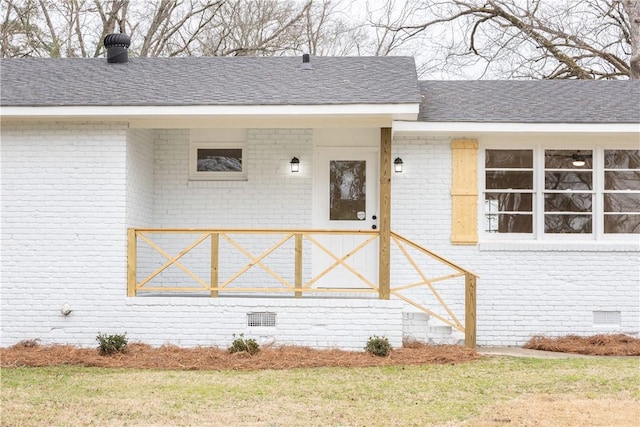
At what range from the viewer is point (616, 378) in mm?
8617

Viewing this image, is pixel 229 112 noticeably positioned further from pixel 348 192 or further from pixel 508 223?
pixel 508 223

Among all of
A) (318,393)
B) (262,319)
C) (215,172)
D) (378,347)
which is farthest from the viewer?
(215,172)

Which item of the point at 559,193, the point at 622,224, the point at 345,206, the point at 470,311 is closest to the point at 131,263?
the point at 345,206

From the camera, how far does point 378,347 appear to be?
389 inches

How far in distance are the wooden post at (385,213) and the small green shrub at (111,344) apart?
10.4ft

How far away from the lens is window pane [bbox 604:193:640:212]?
11539 millimetres

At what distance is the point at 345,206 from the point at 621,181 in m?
3.81

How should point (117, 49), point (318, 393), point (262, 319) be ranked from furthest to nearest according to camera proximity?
1. point (117, 49)
2. point (262, 319)
3. point (318, 393)

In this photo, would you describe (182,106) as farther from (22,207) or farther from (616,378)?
(616,378)

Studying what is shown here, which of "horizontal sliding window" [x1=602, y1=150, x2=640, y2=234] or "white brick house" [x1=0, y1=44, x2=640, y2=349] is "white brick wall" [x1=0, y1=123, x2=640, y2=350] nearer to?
"white brick house" [x1=0, y1=44, x2=640, y2=349]

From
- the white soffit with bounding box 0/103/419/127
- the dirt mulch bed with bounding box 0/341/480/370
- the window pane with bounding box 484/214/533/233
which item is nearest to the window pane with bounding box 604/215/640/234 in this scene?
the window pane with bounding box 484/214/533/233

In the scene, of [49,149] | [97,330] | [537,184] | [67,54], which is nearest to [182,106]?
[49,149]

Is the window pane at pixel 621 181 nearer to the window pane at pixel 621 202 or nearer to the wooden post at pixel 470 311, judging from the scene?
the window pane at pixel 621 202

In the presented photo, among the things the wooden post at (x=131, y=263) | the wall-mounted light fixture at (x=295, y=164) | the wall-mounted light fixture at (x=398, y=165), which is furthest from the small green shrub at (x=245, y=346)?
the wall-mounted light fixture at (x=398, y=165)
